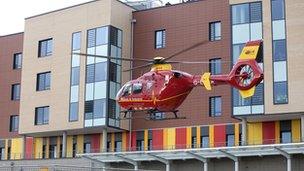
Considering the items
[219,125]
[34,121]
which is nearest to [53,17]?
[34,121]

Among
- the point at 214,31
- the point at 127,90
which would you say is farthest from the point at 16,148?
the point at 127,90

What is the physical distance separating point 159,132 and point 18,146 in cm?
1569

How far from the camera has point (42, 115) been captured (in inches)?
2261

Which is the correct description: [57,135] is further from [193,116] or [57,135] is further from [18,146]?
[193,116]

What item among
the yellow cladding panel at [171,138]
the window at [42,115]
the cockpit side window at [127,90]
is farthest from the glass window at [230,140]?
the cockpit side window at [127,90]

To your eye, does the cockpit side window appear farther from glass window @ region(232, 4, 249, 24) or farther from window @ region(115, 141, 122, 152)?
window @ region(115, 141, 122, 152)

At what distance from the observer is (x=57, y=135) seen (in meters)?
58.3

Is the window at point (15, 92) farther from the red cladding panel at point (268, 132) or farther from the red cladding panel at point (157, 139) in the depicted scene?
the red cladding panel at point (268, 132)

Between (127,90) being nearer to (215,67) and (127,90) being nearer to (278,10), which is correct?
(278,10)

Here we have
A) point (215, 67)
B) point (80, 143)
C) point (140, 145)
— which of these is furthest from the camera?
point (80, 143)

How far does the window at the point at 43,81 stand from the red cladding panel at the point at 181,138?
12.9 m

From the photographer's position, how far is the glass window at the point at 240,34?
157 ft

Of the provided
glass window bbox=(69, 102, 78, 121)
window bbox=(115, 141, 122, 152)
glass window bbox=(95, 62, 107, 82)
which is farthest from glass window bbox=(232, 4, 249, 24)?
glass window bbox=(69, 102, 78, 121)

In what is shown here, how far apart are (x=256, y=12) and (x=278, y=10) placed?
1777 millimetres
